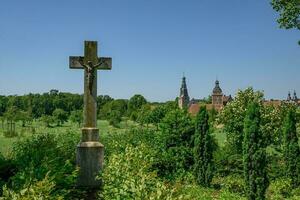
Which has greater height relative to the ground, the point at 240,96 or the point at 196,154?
the point at 240,96

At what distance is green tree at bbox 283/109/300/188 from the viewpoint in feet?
72.9

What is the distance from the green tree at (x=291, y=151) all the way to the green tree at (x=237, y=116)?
13.0 ft

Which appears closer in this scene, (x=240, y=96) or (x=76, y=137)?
(x=76, y=137)

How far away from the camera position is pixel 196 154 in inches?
887

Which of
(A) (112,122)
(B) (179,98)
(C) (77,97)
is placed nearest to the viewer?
(A) (112,122)

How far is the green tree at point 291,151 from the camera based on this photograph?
22219 mm

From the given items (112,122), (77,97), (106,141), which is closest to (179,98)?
(77,97)

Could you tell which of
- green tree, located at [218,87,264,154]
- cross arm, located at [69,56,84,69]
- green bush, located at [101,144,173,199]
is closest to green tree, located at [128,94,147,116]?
green tree, located at [218,87,264,154]

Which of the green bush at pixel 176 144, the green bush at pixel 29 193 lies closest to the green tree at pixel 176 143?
the green bush at pixel 176 144

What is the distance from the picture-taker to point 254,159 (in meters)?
19.4

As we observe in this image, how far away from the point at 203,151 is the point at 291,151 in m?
4.66

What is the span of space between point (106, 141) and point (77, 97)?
88.5 metres

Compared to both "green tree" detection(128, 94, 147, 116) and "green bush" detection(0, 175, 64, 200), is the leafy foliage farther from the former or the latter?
"green tree" detection(128, 94, 147, 116)

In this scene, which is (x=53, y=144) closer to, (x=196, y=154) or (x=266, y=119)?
(x=196, y=154)
